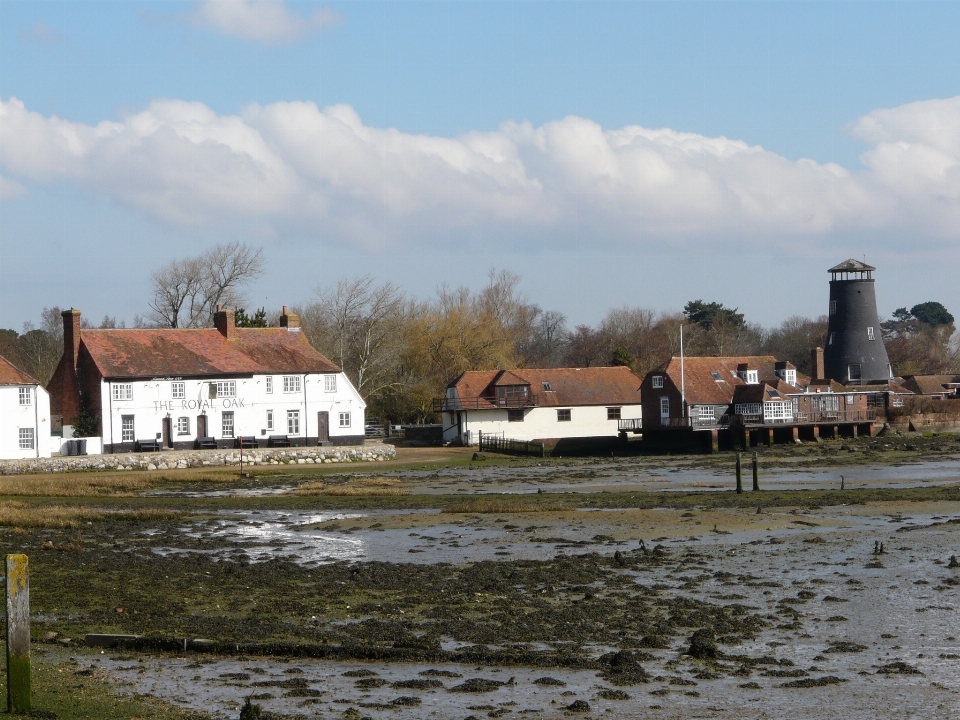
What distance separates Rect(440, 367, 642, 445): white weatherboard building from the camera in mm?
80438

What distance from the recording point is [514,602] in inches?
760

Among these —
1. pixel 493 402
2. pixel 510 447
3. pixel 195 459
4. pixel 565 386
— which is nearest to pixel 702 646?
pixel 195 459

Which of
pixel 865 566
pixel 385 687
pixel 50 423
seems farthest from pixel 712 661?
pixel 50 423

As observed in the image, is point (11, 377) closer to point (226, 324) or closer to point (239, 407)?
point (239, 407)

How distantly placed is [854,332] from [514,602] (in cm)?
7921

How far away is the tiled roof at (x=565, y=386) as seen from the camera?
266 feet

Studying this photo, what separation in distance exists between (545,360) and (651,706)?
11128 cm

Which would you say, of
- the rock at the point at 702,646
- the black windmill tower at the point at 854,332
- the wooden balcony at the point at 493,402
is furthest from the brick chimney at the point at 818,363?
the rock at the point at 702,646

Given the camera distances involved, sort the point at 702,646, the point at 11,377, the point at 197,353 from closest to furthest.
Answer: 1. the point at 702,646
2. the point at 11,377
3. the point at 197,353

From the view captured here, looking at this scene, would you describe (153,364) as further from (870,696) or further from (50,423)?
(870,696)

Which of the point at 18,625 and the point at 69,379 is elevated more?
the point at 69,379

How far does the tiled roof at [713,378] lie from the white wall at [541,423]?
6114 millimetres

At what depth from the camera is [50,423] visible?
6084cm

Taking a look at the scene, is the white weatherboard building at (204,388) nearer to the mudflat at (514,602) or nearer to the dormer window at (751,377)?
the mudflat at (514,602)
